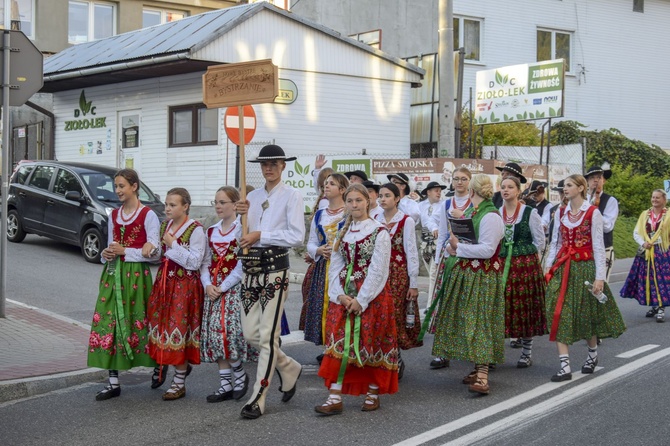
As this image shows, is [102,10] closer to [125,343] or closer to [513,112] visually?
[513,112]

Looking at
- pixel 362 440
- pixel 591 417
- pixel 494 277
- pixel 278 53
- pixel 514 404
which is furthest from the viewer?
pixel 278 53

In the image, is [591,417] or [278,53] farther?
[278,53]

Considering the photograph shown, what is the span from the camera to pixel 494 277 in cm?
780

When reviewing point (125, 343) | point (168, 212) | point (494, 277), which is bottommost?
point (125, 343)

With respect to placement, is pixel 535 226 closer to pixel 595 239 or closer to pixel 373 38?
pixel 595 239

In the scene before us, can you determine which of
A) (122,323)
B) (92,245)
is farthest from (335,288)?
(92,245)

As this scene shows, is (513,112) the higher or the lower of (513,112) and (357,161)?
the higher

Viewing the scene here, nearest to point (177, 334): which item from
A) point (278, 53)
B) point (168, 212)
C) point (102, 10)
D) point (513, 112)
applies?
point (168, 212)

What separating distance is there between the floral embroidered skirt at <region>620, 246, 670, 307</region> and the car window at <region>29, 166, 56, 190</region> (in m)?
10.8

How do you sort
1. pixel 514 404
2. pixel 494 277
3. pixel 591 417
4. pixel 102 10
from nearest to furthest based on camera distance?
pixel 591 417, pixel 514 404, pixel 494 277, pixel 102 10

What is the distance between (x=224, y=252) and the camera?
7.33m

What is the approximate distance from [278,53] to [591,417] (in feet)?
52.4

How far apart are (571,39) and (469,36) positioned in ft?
15.1

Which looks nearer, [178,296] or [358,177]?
[178,296]
